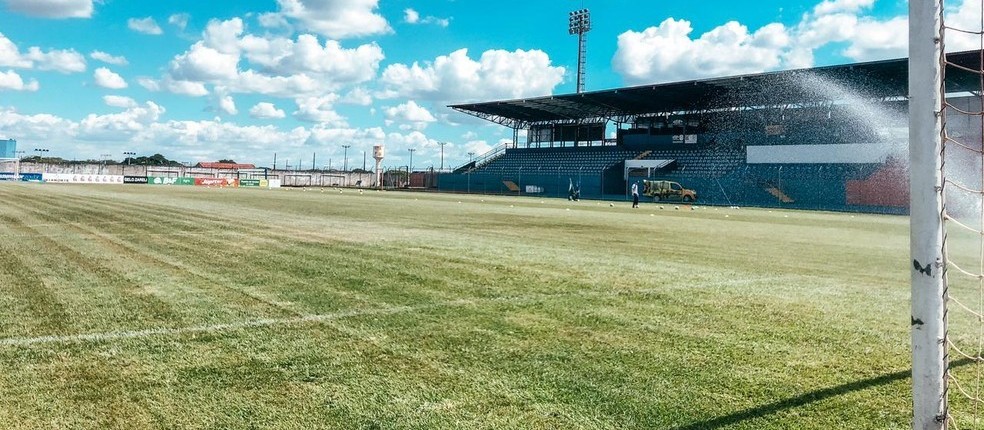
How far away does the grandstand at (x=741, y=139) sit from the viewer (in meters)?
43.1

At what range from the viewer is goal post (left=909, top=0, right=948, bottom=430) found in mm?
2684

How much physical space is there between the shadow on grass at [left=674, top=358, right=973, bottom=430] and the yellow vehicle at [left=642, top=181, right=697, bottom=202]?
4699 cm

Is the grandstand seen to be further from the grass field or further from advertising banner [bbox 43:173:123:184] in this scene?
Result: advertising banner [bbox 43:173:123:184]

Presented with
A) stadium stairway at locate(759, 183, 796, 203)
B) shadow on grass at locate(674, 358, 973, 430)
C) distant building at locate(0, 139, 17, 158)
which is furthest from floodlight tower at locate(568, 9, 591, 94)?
distant building at locate(0, 139, 17, 158)

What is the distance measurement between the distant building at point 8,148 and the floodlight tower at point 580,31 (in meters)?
92.1

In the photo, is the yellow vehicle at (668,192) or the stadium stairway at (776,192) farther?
the yellow vehicle at (668,192)

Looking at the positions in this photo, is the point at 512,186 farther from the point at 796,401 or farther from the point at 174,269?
the point at 796,401

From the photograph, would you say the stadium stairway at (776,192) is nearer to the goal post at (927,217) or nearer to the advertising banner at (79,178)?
the goal post at (927,217)

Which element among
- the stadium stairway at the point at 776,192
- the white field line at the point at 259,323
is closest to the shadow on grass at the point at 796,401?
the white field line at the point at 259,323

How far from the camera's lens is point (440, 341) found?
4516mm

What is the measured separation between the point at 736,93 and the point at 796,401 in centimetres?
5271

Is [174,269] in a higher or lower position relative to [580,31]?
lower

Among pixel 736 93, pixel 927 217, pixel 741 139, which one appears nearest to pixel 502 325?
pixel 927 217

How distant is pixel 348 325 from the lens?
4953 millimetres
